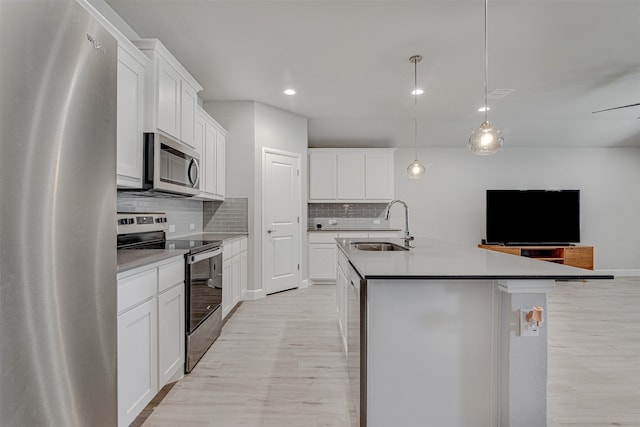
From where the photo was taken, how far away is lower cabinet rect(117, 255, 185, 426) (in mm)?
1492

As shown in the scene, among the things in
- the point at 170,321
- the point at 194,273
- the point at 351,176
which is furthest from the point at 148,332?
the point at 351,176

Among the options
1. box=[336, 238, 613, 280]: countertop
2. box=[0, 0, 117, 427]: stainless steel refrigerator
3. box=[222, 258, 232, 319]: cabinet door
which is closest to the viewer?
box=[0, 0, 117, 427]: stainless steel refrigerator

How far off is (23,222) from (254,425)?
152 cm

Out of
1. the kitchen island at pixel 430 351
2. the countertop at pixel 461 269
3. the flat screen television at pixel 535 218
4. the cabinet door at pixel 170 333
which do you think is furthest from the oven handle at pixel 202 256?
the flat screen television at pixel 535 218

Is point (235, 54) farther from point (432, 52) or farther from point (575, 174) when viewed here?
point (575, 174)

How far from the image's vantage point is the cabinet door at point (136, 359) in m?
1.48

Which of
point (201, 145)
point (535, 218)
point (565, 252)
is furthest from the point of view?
point (535, 218)

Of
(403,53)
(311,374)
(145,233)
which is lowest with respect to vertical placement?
(311,374)

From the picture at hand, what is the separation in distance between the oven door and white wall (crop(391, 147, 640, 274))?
4094 mm

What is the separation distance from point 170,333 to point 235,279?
1562 millimetres

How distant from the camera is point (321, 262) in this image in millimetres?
5156

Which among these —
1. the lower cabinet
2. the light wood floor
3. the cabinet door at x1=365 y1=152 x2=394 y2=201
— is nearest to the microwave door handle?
the lower cabinet

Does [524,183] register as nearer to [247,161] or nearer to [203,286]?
[247,161]

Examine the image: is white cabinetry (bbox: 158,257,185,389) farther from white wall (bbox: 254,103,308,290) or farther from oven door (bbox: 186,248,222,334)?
white wall (bbox: 254,103,308,290)
